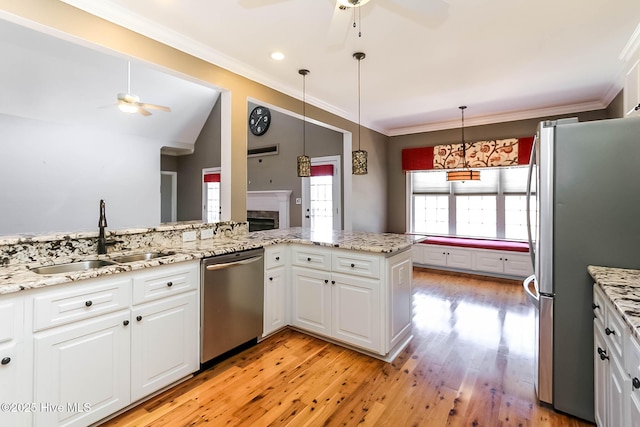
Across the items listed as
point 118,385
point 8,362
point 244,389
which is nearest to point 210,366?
point 244,389

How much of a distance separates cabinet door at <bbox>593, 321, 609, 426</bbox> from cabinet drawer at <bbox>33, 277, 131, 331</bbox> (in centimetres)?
256

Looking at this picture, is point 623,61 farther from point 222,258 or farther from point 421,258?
point 222,258

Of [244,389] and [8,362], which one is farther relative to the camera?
[244,389]

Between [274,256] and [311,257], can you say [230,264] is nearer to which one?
[274,256]

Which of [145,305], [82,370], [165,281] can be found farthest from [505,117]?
[82,370]

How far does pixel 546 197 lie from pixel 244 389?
2.31 m

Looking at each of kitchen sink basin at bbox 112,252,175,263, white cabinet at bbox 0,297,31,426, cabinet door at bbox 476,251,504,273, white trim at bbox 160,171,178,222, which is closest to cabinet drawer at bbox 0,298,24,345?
white cabinet at bbox 0,297,31,426

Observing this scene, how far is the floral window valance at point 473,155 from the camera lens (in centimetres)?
493

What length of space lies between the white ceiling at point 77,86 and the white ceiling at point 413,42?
0.98 meters

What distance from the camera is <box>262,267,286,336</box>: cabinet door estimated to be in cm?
281

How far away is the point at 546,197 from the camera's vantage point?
6.10 feet

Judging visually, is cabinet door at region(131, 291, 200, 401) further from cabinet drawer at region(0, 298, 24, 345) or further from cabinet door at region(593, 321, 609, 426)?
cabinet door at region(593, 321, 609, 426)

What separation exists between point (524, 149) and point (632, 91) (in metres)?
2.11

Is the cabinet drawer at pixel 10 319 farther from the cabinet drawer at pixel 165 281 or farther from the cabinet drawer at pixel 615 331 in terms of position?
the cabinet drawer at pixel 615 331
